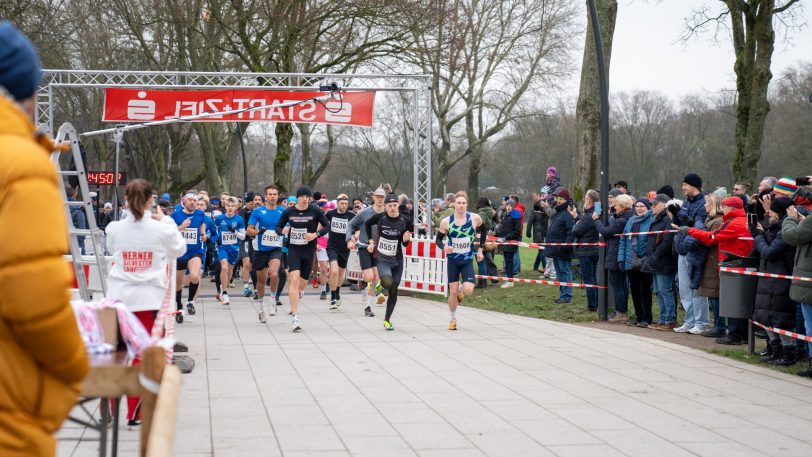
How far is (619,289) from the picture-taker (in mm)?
15750

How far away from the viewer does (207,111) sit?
2122 centimetres

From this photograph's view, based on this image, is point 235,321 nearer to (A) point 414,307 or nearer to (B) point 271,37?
(A) point 414,307

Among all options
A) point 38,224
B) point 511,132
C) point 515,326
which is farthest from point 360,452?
point 511,132

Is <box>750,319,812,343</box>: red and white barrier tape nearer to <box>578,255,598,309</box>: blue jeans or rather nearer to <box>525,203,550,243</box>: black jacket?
<box>578,255,598,309</box>: blue jeans

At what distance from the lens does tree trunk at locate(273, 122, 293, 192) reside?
30188mm

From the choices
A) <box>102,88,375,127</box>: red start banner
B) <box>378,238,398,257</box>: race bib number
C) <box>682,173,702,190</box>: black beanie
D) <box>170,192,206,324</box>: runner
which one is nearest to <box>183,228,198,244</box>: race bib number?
<box>170,192,206,324</box>: runner

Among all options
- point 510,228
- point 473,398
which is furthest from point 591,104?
point 473,398

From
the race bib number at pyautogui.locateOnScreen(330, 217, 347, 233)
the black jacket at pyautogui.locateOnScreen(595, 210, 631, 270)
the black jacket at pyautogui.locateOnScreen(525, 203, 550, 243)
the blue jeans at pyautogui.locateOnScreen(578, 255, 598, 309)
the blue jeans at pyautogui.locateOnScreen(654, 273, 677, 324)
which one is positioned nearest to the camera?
the blue jeans at pyautogui.locateOnScreen(654, 273, 677, 324)

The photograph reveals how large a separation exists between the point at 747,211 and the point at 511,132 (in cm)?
4755

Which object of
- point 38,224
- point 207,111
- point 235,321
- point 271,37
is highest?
point 271,37

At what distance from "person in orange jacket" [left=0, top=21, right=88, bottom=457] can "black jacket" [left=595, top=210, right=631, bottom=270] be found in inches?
525

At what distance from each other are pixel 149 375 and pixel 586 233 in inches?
561

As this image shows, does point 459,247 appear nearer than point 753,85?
Yes

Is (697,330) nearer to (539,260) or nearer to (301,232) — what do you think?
(301,232)
